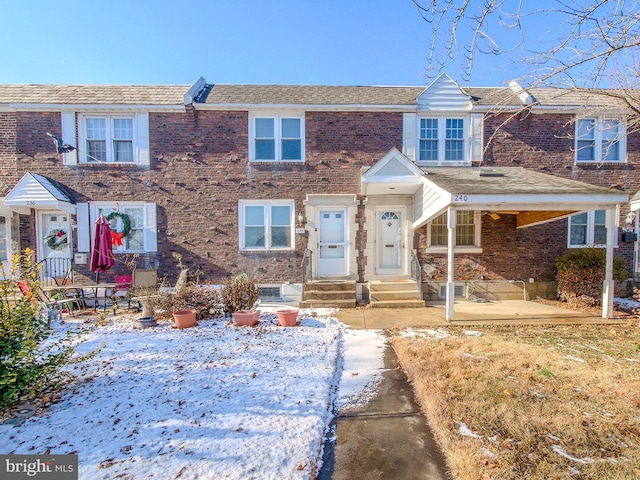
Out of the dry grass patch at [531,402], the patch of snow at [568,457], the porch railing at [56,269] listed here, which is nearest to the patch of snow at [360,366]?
the dry grass patch at [531,402]

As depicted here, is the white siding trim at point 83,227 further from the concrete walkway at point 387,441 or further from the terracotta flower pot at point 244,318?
the concrete walkway at point 387,441

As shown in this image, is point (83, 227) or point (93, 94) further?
point (93, 94)

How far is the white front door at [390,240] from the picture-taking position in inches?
393

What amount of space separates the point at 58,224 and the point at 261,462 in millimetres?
11248

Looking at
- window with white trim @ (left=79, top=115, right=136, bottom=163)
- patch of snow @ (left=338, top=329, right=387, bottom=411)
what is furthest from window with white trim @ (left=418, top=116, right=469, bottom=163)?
window with white trim @ (left=79, top=115, right=136, bottom=163)

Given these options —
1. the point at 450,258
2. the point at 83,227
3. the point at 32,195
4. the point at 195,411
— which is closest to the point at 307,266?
the point at 450,258

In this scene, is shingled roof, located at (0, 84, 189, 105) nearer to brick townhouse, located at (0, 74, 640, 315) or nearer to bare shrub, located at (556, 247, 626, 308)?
brick townhouse, located at (0, 74, 640, 315)

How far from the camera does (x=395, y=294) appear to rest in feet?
28.7

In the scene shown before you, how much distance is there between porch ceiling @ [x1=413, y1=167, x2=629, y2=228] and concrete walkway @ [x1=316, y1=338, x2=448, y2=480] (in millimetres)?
4941

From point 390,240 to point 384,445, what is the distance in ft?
25.2

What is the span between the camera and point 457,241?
1001 centimetres

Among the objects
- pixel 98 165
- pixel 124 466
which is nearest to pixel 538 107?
pixel 124 466

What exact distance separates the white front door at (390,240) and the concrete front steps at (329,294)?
5.06 feet

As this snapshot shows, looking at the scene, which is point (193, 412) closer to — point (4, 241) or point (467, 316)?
point (467, 316)
